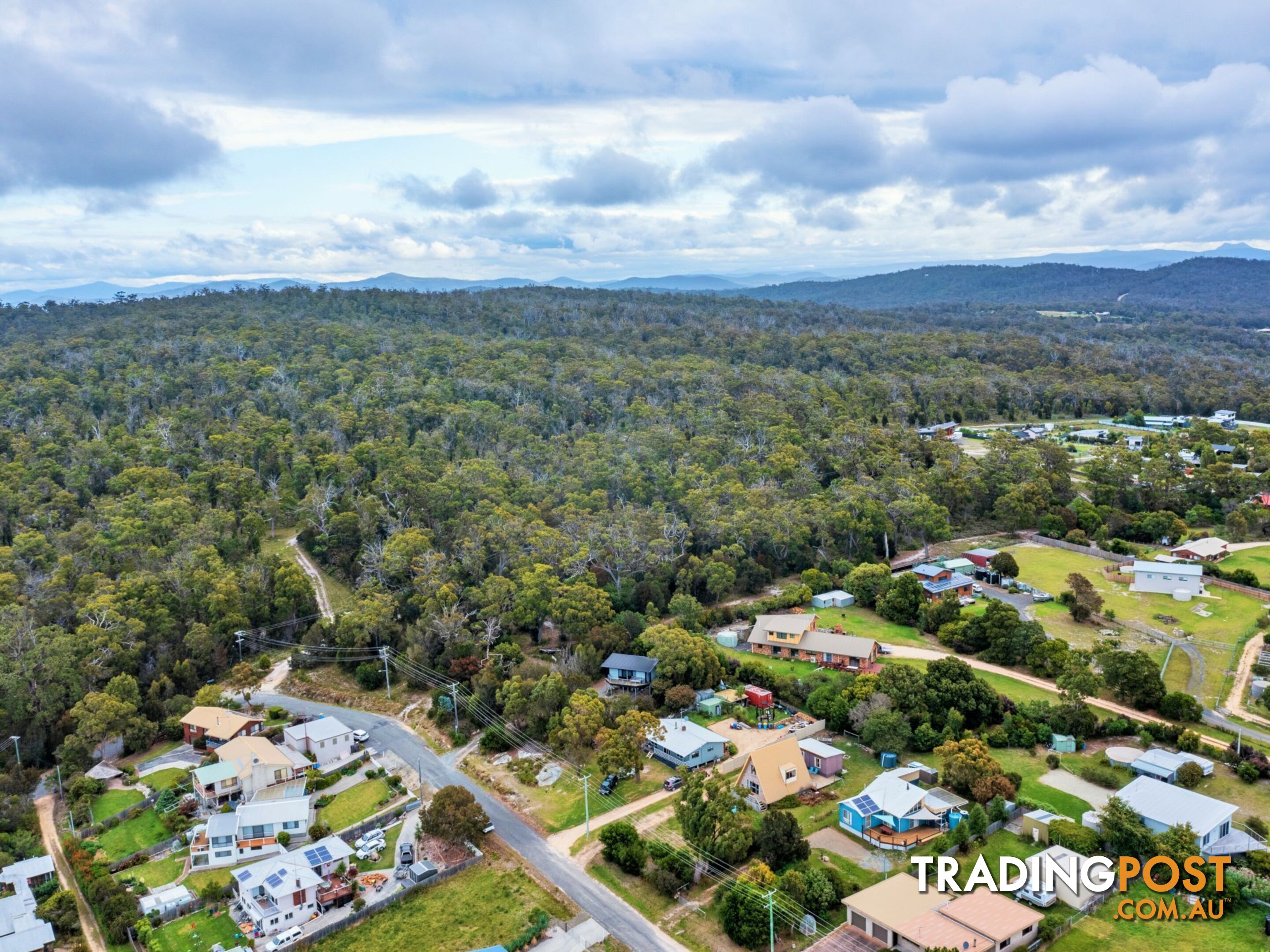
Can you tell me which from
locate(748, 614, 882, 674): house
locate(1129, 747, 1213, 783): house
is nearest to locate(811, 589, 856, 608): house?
locate(748, 614, 882, 674): house

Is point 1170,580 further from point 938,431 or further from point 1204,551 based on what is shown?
point 938,431

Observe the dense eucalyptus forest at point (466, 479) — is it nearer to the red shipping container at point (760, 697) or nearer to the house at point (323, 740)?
the house at point (323, 740)

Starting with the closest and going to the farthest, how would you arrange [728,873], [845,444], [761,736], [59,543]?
[728,873], [761,736], [59,543], [845,444]

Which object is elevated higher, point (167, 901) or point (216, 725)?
point (216, 725)

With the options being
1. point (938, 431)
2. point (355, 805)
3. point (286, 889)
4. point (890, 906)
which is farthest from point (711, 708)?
point (938, 431)

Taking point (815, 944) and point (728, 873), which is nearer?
point (815, 944)

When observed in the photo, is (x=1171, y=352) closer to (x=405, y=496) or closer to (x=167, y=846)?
(x=405, y=496)

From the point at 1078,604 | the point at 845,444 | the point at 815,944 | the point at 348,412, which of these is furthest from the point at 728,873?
the point at 348,412

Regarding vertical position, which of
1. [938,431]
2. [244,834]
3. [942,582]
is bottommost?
[244,834]
